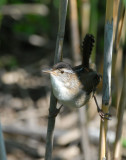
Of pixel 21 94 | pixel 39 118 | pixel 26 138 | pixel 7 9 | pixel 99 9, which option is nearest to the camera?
pixel 26 138

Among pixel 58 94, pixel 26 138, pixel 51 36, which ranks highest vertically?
pixel 58 94

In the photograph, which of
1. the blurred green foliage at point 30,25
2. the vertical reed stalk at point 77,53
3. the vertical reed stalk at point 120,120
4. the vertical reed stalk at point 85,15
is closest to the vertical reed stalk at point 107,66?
the vertical reed stalk at point 120,120

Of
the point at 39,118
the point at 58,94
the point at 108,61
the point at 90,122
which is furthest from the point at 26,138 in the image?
the point at 108,61

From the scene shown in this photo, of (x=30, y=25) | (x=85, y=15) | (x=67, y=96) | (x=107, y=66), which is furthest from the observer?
(x=30, y=25)

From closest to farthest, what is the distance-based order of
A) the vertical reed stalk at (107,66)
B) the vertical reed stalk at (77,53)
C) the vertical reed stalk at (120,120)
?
the vertical reed stalk at (107,66) < the vertical reed stalk at (120,120) < the vertical reed stalk at (77,53)

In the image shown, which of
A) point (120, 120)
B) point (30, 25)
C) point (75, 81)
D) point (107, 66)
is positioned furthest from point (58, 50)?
point (30, 25)

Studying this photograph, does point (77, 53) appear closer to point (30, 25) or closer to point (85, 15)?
point (85, 15)

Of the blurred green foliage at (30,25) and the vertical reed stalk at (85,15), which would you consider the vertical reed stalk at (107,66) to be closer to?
the vertical reed stalk at (85,15)

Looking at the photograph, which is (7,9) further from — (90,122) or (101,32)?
(90,122)
